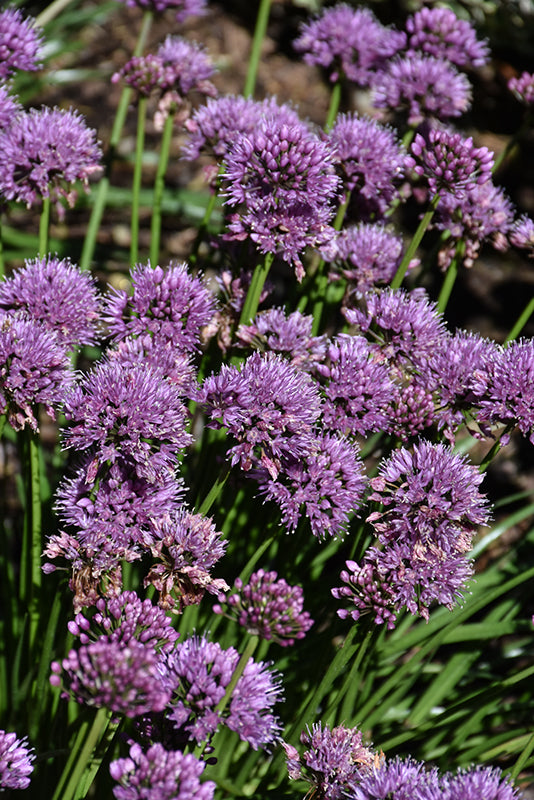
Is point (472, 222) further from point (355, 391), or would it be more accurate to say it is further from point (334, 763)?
point (334, 763)

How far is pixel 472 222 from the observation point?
108 inches

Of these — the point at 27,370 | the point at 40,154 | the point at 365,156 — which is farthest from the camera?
the point at 365,156

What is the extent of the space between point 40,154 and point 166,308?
0.69 meters

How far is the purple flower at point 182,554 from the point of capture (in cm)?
185

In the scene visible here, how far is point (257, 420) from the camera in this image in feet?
6.31

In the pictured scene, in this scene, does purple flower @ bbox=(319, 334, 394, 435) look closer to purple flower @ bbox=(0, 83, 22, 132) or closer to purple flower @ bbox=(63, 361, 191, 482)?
purple flower @ bbox=(63, 361, 191, 482)

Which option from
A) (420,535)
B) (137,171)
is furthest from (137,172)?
(420,535)

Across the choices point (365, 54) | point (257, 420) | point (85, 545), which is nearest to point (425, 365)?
point (257, 420)

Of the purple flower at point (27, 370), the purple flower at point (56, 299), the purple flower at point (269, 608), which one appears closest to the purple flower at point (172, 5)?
the purple flower at point (56, 299)

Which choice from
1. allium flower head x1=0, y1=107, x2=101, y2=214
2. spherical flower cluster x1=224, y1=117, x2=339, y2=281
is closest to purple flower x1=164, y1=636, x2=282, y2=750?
spherical flower cluster x1=224, y1=117, x2=339, y2=281

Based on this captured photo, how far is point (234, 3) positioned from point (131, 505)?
5.53 metres

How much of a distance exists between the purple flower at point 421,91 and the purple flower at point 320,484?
1.51 meters

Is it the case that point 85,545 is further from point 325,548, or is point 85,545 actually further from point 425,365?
point 325,548

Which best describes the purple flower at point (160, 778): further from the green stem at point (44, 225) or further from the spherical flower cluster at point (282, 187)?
the green stem at point (44, 225)
